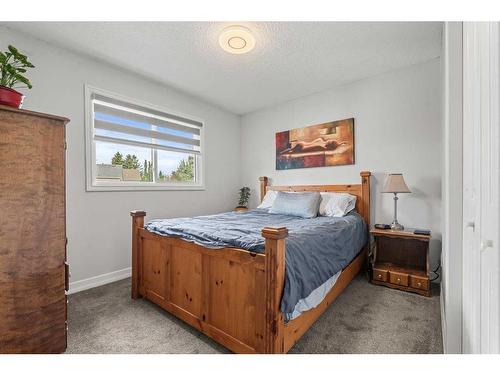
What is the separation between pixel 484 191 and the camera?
78 centimetres

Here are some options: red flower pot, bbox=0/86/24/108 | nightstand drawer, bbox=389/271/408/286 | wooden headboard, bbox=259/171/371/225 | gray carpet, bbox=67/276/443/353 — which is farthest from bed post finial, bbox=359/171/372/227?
red flower pot, bbox=0/86/24/108

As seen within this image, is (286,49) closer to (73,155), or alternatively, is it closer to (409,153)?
(409,153)

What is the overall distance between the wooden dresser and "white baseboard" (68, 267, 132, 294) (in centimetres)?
111

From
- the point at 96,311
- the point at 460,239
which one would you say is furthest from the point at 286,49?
the point at 96,311

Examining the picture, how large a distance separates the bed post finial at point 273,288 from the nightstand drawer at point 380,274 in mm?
1659

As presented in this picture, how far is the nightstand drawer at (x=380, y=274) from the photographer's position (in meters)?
2.46

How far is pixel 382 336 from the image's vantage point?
5.38ft

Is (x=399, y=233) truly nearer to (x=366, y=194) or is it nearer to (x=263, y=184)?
(x=366, y=194)

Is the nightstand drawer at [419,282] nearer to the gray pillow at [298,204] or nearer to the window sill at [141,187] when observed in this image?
the gray pillow at [298,204]

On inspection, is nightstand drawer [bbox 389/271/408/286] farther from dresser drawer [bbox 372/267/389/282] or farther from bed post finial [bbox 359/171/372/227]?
bed post finial [bbox 359/171/372/227]

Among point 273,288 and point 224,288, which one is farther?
point 224,288

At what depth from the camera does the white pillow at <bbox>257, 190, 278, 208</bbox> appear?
11.5ft

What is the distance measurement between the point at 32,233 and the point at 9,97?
2.53 feet

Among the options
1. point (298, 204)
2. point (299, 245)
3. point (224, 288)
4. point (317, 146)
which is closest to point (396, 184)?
point (298, 204)
